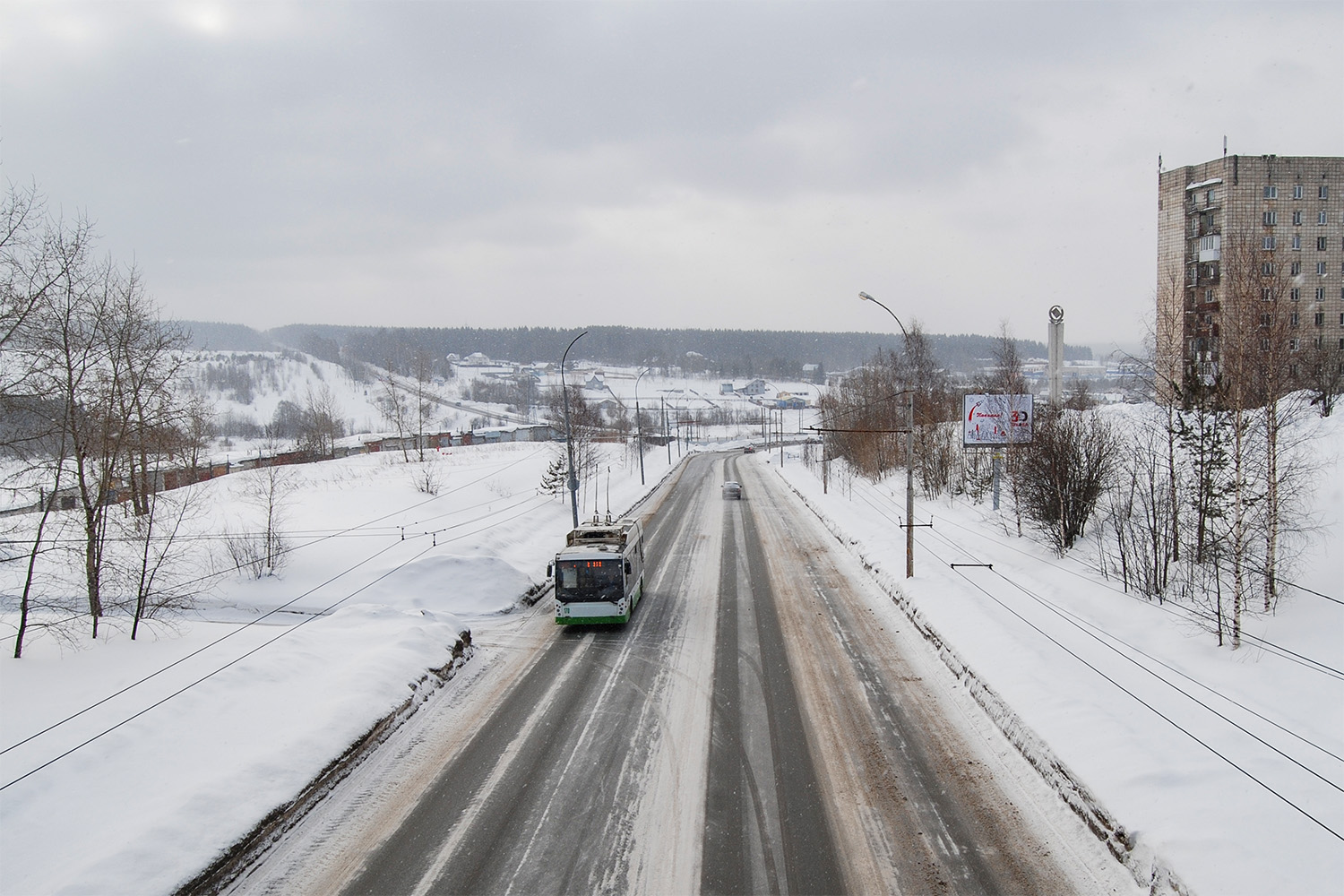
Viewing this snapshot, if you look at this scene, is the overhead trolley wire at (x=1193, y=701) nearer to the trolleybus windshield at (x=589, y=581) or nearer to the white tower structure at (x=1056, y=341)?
the trolleybus windshield at (x=589, y=581)

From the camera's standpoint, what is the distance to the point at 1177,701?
10781mm

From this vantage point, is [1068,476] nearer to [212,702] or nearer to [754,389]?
[212,702]

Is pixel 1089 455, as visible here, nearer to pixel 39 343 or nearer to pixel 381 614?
pixel 381 614

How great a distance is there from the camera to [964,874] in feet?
22.9

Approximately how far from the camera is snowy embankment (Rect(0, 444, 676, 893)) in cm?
720

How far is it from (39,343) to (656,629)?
14.0 metres

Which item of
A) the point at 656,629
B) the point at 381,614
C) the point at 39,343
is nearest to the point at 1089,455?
the point at 656,629

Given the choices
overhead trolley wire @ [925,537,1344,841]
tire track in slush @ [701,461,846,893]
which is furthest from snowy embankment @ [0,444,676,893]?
overhead trolley wire @ [925,537,1344,841]

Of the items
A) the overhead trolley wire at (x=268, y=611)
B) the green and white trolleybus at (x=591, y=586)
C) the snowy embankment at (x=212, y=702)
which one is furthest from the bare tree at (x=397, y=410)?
the green and white trolleybus at (x=591, y=586)

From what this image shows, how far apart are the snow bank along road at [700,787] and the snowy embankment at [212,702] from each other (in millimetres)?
800

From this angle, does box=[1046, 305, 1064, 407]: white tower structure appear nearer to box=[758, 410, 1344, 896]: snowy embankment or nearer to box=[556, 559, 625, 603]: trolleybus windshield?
box=[758, 410, 1344, 896]: snowy embankment

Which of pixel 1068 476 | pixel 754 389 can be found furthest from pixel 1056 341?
pixel 754 389

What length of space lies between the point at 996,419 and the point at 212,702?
27132 millimetres

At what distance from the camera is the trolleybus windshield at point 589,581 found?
16.5m
